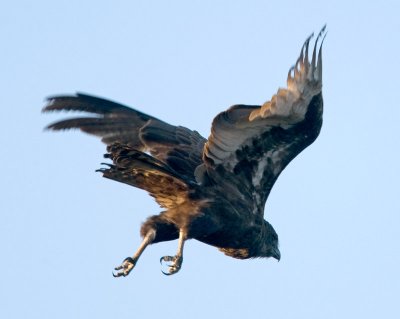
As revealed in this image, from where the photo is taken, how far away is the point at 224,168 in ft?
51.4

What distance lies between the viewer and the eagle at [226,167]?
49.3 feet

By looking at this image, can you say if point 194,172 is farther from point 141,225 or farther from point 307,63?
point 307,63

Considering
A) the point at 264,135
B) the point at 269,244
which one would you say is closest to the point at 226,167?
the point at 264,135

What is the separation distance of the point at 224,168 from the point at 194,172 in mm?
360

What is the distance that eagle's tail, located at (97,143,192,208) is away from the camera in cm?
1512

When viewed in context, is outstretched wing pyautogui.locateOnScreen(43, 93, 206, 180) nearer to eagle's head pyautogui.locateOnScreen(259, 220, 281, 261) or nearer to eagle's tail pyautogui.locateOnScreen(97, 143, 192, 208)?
eagle's tail pyautogui.locateOnScreen(97, 143, 192, 208)

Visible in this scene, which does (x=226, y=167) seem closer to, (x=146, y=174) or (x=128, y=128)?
(x=146, y=174)

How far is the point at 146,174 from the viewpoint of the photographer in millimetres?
15445

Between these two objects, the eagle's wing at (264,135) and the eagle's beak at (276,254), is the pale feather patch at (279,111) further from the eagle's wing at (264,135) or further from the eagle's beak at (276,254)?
the eagle's beak at (276,254)

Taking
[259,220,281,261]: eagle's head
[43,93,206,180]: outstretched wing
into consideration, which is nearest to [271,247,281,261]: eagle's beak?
[259,220,281,261]: eagle's head

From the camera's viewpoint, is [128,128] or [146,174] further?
[128,128]

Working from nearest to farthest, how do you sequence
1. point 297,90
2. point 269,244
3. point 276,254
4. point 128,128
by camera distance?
point 297,90 < point 269,244 < point 276,254 < point 128,128

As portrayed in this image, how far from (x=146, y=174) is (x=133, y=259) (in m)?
1.03

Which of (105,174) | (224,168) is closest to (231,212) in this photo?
(224,168)
